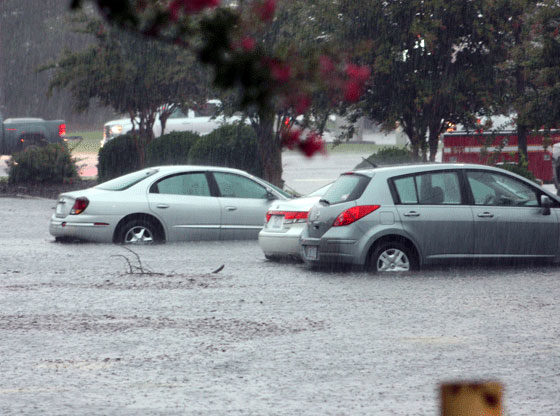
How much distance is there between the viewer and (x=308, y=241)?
1323 centimetres

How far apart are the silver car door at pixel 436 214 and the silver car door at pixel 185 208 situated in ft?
15.0

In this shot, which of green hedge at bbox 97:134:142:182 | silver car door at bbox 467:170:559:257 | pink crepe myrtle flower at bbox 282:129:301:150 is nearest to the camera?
pink crepe myrtle flower at bbox 282:129:301:150

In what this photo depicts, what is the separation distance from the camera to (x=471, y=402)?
3.24m

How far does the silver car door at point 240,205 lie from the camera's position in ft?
55.7

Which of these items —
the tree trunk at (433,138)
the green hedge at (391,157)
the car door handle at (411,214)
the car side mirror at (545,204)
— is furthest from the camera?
the green hedge at (391,157)

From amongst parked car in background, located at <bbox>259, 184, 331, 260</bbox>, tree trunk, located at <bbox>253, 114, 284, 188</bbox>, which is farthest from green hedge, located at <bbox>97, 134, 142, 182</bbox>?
parked car in background, located at <bbox>259, 184, 331, 260</bbox>

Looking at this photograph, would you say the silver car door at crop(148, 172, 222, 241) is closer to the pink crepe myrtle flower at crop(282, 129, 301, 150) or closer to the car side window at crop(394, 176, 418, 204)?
the car side window at crop(394, 176, 418, 204)

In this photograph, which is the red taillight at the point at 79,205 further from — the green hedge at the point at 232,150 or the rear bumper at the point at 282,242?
the green hedge at the point at 232,150

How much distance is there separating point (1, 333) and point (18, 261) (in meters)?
5.87

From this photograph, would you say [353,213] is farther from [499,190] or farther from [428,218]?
[499,190]

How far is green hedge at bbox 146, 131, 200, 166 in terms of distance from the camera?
2778cm

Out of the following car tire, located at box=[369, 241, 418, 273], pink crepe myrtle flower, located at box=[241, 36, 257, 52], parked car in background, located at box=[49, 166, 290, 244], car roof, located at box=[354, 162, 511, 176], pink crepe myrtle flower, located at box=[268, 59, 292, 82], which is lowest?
car tire, located at box=[369, 241, 418, 273]

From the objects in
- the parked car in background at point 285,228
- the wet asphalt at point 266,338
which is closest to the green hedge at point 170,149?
the parked car in background at point 285,228

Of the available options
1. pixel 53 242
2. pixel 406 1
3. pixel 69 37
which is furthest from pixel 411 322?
pixel 69 37
